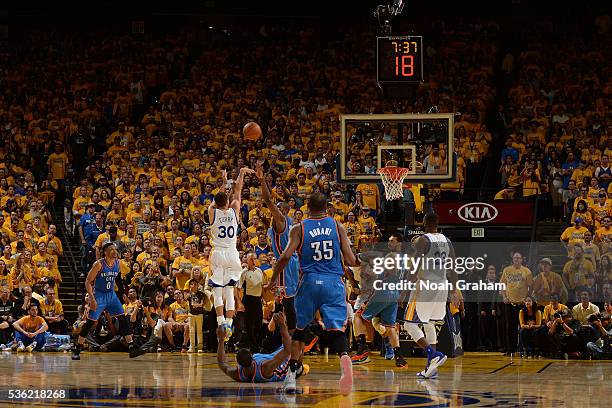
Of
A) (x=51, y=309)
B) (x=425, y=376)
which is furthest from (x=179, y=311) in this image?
(x=425, y=376)

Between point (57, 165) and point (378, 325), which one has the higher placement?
point (57, 165)

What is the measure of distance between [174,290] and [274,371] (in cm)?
784

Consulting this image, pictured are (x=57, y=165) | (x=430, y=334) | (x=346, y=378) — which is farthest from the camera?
(x=57, y=165)

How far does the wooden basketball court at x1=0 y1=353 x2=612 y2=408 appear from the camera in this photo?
32.9 feet

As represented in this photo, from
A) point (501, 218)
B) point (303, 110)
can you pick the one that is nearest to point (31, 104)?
point (303, 110)

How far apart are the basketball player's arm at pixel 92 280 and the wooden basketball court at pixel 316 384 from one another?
852mm

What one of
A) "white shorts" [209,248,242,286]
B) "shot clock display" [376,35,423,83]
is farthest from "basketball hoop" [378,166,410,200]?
"white shorts" [209,248,242,286]

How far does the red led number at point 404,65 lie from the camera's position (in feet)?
56.9

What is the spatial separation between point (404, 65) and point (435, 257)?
489cm

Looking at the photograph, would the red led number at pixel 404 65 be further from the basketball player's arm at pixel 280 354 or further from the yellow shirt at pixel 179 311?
the basketball player's arm at pixel 280 354

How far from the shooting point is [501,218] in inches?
763

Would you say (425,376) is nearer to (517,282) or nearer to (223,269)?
(223,269)

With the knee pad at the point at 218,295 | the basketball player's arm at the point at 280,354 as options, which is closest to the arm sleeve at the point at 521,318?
the knee pad at the point at 218,295

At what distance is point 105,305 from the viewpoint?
15.9 meters
